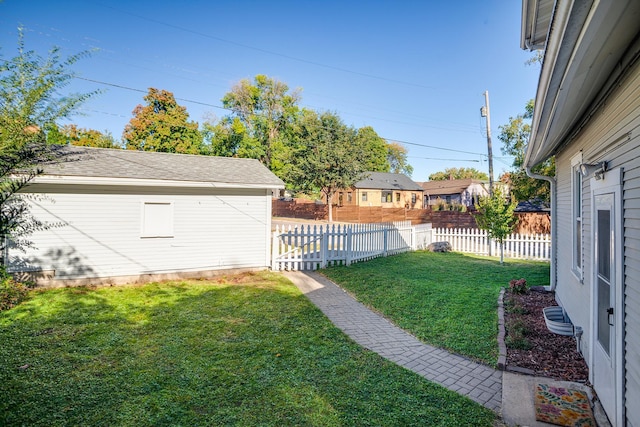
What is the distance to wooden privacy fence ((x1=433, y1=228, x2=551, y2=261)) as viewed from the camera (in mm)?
14375

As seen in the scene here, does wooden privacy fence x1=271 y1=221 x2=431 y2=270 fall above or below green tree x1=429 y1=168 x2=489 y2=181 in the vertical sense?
below

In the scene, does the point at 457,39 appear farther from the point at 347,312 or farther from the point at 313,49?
the point at 347,312

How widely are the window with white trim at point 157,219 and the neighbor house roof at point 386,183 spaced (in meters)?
34.0

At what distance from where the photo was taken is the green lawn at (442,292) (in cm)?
536

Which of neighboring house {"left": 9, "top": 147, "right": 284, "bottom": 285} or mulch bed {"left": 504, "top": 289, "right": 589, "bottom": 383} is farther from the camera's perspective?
neighboring house {"left": 9, "top": 147, "right": 284, "bottom": 285}

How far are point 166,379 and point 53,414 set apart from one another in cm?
105

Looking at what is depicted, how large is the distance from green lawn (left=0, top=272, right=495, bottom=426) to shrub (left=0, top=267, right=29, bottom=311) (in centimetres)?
29

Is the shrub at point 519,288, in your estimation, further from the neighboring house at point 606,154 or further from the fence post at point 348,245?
the fence post at point 348,245

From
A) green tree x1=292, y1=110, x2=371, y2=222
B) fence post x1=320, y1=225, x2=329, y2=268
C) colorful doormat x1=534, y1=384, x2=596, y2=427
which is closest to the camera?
colorful doormat x1=534, y1=384, x2=596, y2=427

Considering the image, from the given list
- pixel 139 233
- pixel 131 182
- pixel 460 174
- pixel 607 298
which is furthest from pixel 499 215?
pixel 460 174

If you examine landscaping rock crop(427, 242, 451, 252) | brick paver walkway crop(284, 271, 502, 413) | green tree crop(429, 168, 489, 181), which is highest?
green tree crop(429, 168, 489, 181)

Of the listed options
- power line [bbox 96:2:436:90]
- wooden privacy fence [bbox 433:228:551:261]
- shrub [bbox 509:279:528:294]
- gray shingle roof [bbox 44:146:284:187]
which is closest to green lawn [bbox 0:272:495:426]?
gray shingle roof [bbox 44:146:284:187]

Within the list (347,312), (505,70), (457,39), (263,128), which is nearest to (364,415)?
(347,312)

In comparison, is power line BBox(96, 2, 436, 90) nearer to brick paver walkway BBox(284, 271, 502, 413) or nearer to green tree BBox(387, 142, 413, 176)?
brick paver walkway BBox(284, 271, 502, 413)
